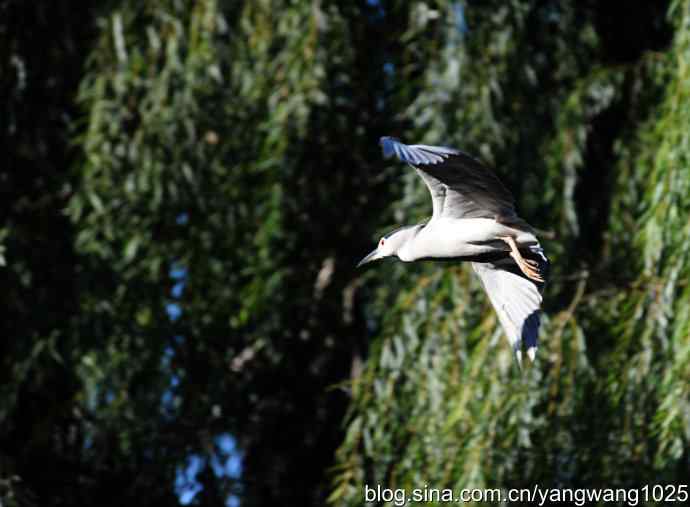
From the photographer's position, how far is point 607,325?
4.53 metres

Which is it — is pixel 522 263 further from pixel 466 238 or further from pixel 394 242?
pixel 394 242

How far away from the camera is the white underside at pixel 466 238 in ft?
11.9

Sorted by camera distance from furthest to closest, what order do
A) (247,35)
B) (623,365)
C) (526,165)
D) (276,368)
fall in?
(276,368) < (247,35) < (526,165) < (623,365)

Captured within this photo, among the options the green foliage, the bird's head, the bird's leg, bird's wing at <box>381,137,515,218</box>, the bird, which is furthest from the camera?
the green foliage

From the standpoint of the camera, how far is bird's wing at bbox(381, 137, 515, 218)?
3305mm

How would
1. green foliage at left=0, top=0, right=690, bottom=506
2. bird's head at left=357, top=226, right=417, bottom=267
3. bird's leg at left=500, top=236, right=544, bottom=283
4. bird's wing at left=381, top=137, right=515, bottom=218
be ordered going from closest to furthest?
bird's wing at left=381, top=137, right=515, bottom=218 < bird's leg at left=500, top=236, right=544, bottom=283 < bird's head at left=357, top=226, right=417, bottom=267 < green foliage at left=0, top=0, right=690, bottom=506

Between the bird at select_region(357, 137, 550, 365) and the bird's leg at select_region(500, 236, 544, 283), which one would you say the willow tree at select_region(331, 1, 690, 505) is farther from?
the bird's leg at select_region(500, 236, 544, 283)

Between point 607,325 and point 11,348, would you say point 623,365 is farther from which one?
point 11,348

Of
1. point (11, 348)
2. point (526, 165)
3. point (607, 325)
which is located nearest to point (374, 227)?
point (526, 165)

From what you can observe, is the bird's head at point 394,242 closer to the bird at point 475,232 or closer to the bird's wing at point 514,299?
the bird at point 475,232

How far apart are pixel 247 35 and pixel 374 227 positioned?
0.78m

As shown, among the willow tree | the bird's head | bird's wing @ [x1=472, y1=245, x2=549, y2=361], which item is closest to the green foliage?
the willow tree

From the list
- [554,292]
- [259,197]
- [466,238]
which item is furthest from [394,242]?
[259,197]

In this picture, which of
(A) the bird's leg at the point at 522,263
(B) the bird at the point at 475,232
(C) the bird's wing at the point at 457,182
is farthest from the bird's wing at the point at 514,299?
(C) the bird's wing at the point at 457,182
